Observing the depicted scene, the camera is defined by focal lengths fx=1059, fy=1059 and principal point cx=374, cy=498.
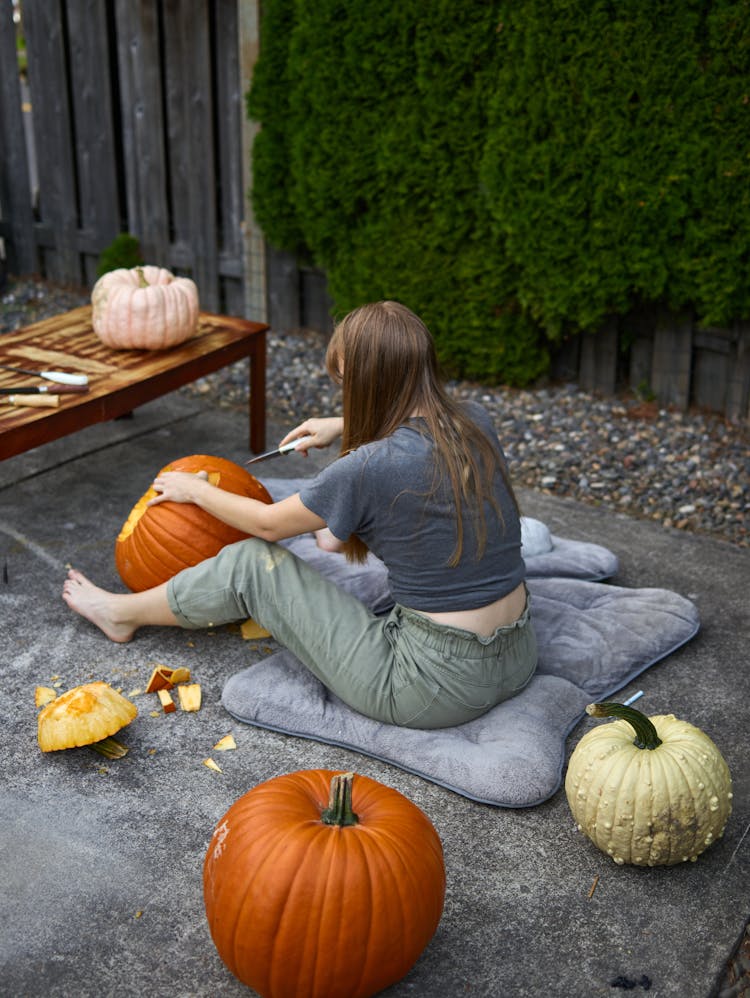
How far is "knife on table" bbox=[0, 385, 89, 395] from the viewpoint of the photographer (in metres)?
3.95

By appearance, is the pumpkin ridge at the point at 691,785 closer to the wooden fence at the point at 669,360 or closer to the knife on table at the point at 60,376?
the knife on table at the point at 60,376

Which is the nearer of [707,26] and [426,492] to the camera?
[426,492]

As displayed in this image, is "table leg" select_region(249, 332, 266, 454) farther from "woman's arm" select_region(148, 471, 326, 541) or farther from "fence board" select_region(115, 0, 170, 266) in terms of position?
"fence board" select_region(115, 0, 170, 266)

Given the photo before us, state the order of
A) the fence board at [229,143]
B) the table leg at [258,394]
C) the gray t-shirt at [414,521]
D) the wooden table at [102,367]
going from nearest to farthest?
the gray t-shirt at [414,521]
the wooden table at [102,367]
the table leg at [258,394]
the fence board at [229,143]

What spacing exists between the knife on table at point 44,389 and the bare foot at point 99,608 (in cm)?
86

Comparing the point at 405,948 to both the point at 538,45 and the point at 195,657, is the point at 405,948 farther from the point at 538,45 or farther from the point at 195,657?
the point at 538,45

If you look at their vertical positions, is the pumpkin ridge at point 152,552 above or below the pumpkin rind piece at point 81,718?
above

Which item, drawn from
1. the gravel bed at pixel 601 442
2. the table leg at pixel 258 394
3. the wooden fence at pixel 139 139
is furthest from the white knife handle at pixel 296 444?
the wooden fence at pixel 139 139

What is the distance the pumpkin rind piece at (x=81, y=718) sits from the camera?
2781 mm

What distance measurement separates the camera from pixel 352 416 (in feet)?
9.20

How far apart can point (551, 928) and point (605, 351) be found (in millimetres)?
3785

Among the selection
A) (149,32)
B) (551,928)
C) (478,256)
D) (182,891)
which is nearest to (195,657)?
(182,891)

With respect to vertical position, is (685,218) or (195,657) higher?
(685,218)

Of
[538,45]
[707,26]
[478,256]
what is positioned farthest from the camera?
[478,256]
